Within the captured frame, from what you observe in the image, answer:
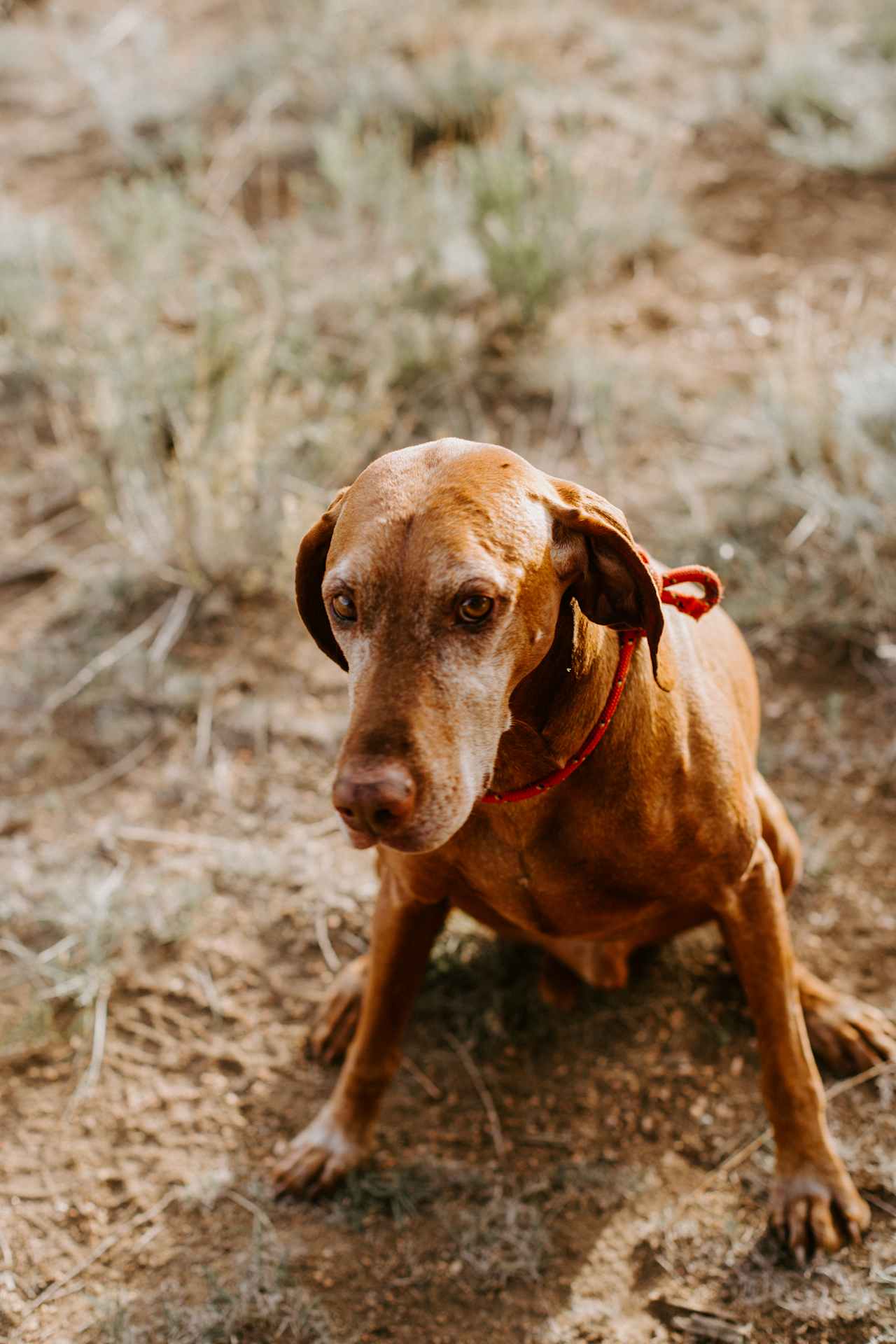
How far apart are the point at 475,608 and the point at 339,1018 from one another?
57.1 inches

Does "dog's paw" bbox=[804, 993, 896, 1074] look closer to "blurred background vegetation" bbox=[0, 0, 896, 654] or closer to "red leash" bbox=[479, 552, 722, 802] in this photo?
"red leash" bbox=[479, 552, 722, 802]

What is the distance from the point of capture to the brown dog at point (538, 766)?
1.67 m

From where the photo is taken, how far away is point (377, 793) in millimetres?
1585

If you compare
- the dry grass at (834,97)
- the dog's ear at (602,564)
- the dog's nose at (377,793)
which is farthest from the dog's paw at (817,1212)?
the dry grass at (834,97)

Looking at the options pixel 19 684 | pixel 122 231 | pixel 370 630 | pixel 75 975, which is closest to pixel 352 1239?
pixel 75 975

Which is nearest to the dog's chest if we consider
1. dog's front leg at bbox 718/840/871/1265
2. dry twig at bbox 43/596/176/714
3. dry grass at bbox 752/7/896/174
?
dog's front leg at bbox 718/840/871/1265

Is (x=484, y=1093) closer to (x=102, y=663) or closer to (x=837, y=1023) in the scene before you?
(x=837, y=1023)

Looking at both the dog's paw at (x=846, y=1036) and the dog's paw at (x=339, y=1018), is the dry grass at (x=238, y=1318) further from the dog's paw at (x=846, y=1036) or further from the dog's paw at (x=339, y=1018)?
the dog's paw at (x=846, y=1036)

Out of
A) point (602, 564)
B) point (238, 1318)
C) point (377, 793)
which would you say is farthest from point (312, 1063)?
point (602, 564)

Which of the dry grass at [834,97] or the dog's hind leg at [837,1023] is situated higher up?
the dry grass at [834,97]

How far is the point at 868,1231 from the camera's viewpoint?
2354 millimetres

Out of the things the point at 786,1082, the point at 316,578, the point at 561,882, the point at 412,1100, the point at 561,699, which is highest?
the point at 316,578

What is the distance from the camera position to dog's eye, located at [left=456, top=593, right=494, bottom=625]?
1676 mm

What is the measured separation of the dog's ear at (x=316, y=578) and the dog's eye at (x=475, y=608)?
32 centimetres
